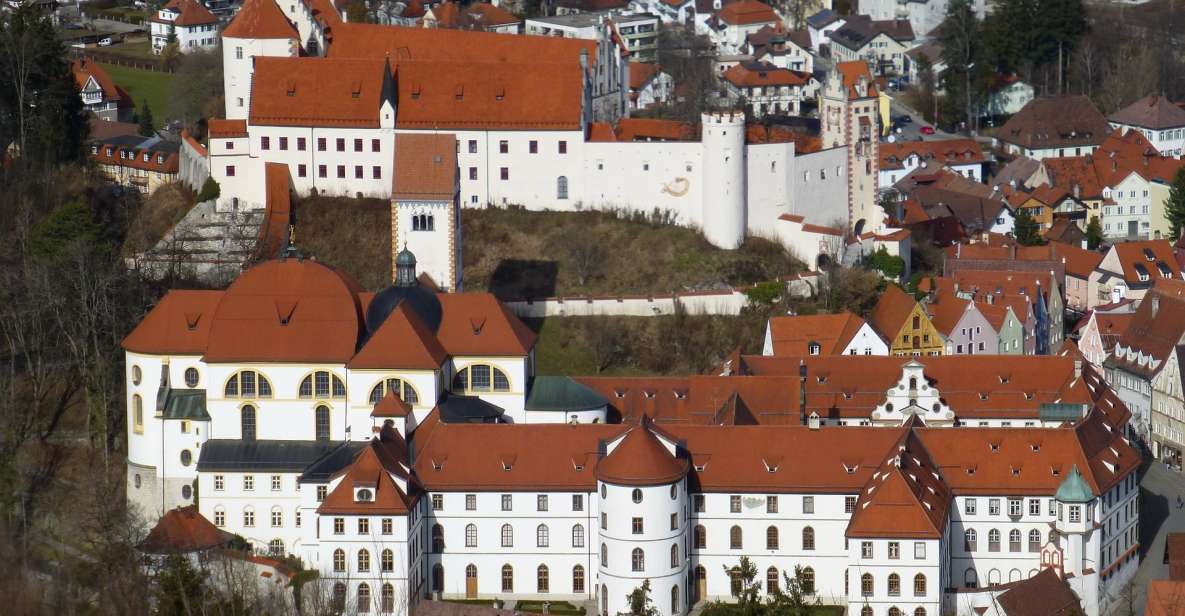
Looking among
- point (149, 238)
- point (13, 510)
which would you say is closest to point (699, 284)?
point (149, 238)

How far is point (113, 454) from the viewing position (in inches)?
4833

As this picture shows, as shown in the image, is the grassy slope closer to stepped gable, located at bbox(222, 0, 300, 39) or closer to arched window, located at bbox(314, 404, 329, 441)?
stepped gable, located at bbox(222, 0, 300, 39)

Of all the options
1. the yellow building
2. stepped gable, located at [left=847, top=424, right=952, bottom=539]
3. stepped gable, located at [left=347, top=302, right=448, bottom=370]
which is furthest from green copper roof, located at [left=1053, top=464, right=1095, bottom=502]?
stepped gable, located at [left=347, top=302, right=448, bottom=370]

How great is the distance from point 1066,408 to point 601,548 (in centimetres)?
2342

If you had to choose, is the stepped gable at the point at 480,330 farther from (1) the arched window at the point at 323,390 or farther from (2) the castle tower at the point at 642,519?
(2) the castle tower at the point at 642,519

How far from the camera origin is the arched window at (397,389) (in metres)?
117

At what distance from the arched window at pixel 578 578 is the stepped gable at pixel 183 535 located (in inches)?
543

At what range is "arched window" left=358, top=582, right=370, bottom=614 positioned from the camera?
109000 mm

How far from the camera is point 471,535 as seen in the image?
11238 centimetres

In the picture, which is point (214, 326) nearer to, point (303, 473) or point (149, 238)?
point (303, 473)

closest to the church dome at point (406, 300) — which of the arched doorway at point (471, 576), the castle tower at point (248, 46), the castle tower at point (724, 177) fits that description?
the arched doorway at point (471, 576)

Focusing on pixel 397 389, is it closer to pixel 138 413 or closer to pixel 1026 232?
pixel 138 413

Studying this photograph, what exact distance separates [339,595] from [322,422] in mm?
10845

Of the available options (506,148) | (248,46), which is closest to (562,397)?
(506,148)
